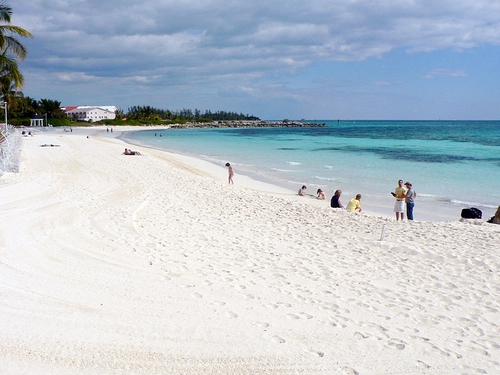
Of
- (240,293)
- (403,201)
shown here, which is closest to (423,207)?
(403,201)

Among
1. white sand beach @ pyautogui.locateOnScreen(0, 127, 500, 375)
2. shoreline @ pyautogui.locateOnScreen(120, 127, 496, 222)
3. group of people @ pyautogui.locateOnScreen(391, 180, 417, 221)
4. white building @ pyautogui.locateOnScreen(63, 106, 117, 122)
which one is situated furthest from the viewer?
white building @ pyautogui.locateOnScreen(63, 106, 117, 122)

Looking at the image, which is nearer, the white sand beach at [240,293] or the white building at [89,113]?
the white sand beach at [240,293]

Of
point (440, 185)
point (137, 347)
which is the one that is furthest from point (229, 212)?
point (440, 185)

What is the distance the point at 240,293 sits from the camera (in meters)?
5.36

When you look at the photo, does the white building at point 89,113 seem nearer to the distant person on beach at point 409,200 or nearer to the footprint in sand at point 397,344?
the distant person on beach at point 409,200

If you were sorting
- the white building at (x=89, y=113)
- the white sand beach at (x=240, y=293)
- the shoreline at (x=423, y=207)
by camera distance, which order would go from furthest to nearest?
the white building at (x=89, y=113) < the shoreline at (x=423, y=207) < the white sand beach at (x=240, y=293)

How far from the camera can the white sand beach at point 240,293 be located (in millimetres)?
3881

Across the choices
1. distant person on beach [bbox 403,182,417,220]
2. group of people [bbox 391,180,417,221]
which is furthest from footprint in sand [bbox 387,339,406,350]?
distant person on beach [bbox 403,182,417,220]

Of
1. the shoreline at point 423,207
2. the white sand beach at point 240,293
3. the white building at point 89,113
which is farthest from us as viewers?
the white building at point 89,113

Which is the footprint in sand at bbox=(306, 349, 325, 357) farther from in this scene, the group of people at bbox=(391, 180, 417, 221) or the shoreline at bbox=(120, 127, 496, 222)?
the shoreline at bbox=(120, 127, 496, 222)

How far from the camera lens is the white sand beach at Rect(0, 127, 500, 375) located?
3.88 meters

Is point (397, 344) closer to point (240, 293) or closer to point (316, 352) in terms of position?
point (316, 352)

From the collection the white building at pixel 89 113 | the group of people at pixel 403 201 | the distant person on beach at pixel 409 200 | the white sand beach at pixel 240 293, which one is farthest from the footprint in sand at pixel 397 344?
the white building at pixel 89 113

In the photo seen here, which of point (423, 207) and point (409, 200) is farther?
point (423, 207)
